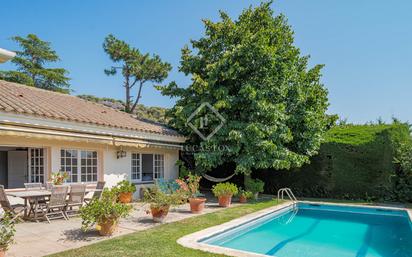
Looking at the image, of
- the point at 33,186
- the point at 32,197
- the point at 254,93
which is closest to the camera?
the point at 32,197

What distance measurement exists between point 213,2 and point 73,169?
1651cm

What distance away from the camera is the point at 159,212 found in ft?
48.4

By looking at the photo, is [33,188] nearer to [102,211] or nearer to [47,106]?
[47,106]

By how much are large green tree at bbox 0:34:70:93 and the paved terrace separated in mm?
53260

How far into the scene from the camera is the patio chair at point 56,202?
46.8 feet

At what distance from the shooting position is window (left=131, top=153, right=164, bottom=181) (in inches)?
942

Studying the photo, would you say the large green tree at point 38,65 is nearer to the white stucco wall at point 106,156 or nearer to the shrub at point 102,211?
the white stucco wall at point 106,156

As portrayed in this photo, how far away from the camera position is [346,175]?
25547mm

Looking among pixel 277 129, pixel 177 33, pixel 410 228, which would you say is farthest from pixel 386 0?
pixel 177 33

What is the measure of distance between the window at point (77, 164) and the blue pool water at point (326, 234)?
35.8 feet

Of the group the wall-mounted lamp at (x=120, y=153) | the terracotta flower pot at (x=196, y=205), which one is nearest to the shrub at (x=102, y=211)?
the terracotta flower pot at (x=196, y=205)

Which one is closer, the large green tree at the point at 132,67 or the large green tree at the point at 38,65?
the large green tree at the point at 132,67
